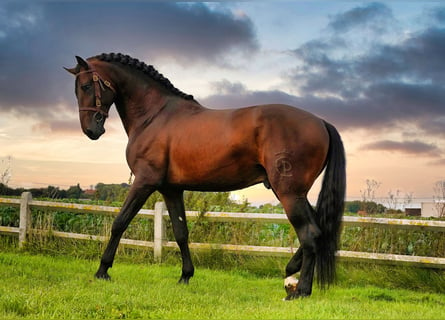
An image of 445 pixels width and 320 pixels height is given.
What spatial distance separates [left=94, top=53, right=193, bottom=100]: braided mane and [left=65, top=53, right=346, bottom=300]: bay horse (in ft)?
0.04

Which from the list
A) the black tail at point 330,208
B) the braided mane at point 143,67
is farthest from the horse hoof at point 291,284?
the braided mane at point 143,67

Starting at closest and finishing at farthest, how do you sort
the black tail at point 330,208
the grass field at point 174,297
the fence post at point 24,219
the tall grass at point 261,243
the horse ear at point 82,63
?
the grass field at point 174,297 → the black tail at point 330,208 → the horse ear at point 82,63 → the tall grass at point 261,243 → the fence post at point 24,219

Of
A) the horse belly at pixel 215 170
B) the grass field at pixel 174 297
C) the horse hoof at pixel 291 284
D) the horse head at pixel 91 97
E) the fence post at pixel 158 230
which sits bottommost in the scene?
the grass field at pixel 174 297

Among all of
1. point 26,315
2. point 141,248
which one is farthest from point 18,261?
point 26,315

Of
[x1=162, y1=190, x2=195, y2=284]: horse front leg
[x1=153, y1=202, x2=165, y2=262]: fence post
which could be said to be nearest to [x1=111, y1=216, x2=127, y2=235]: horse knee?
[x1=162, y1=190, x2=195, y2=284]: horse front leg

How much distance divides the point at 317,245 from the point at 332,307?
678 millimetres

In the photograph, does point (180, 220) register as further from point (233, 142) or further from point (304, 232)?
point (304, 232)

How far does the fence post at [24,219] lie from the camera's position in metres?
10.6

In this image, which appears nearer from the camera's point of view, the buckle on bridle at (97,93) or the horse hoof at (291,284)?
the horse hoof at (291,284)

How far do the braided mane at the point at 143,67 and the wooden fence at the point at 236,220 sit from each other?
8.82ft

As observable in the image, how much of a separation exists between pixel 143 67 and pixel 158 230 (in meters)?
3.38

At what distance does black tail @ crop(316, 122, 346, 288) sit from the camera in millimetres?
5727

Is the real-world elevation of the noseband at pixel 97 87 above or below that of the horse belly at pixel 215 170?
above

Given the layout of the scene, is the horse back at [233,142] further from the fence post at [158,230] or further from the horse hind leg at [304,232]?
the fence post at [158,230]
